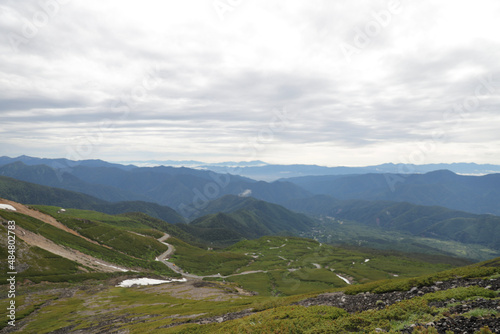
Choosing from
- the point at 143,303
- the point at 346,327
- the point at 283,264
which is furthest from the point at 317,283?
the point at 346,327

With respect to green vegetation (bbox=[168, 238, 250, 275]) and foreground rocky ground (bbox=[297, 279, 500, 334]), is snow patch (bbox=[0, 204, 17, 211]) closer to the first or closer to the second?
green vegetation (bbox=[168, 238, 250, 275])

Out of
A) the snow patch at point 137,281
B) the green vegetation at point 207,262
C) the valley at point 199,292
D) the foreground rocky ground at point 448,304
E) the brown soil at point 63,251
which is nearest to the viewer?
the foreground rocky ground at point 448,304

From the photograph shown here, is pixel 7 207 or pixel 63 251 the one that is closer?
pixel 63 251

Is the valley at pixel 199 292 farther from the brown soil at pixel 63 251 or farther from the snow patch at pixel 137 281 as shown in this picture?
the snow patch at pixel 137 281

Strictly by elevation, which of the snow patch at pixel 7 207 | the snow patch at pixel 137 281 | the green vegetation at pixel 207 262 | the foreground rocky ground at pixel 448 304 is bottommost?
the green vegetation at pixel 207 262

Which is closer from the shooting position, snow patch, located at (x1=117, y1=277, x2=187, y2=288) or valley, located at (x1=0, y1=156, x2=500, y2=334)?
valley, located at (x1=0, y1=156, x2=500, y2=334)

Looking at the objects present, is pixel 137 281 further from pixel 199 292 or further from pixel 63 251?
pixel 63 251

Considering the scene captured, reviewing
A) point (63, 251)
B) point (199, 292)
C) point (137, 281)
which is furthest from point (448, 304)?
point (63, 251)

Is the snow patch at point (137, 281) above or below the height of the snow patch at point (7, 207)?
below

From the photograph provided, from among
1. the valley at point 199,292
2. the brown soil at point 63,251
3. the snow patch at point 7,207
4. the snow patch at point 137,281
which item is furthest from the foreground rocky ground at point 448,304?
the snow patch at point 7,207

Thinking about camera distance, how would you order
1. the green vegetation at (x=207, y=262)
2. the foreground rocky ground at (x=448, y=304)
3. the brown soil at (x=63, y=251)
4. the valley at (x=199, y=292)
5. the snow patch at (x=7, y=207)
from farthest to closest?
the green vegetation at (x=207, y=262)
the snow patch at (x=7, y=207)
the brown soil at (x=63, y=251)
the valley at (x=199, y=292)
the foreground rocky ground at (x=448, y=304)

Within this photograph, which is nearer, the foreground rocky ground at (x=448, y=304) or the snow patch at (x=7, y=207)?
the foreground rocky ground at (x=448, y=304)

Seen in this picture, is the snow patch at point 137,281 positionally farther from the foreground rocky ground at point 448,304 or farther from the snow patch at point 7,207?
the snow patch at point 7,207

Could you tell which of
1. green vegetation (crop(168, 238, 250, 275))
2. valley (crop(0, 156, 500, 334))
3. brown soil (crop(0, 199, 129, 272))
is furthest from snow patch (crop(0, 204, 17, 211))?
green vegetation (crop(168, 238, 250, 275))
